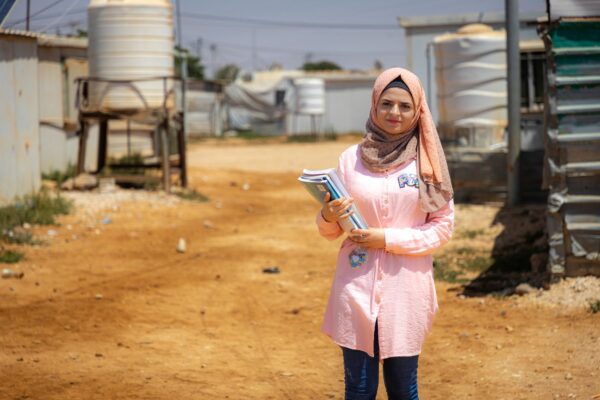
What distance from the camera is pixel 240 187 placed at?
58.2 feet

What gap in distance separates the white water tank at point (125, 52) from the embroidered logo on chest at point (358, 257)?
36.2 ft

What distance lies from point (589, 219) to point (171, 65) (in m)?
9.08

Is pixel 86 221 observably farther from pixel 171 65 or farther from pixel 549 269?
pixel 549 269

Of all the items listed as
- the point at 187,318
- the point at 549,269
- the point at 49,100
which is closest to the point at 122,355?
the point at 187,318

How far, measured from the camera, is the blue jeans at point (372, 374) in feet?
12.5

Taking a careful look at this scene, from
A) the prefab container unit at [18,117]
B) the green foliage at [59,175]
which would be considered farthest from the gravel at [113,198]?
the green foliage at [59,175]

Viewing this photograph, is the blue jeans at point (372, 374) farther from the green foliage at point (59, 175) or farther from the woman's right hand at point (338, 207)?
the green foliage at point (59, 175)

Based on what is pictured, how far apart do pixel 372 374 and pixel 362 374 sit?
45 millimetres

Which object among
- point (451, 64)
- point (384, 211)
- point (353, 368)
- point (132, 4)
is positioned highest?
point (132, 4)

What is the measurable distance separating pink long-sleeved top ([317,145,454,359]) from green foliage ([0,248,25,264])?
6.19m

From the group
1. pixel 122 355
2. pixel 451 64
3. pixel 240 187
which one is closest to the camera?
pixel 122 355

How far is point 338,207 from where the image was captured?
12.3 ft

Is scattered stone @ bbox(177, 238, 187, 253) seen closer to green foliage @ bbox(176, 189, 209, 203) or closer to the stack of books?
green foliage @ bbox(176, 189, 209, 203)

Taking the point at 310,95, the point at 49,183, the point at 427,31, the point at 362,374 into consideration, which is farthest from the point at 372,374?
the point at 310,95
